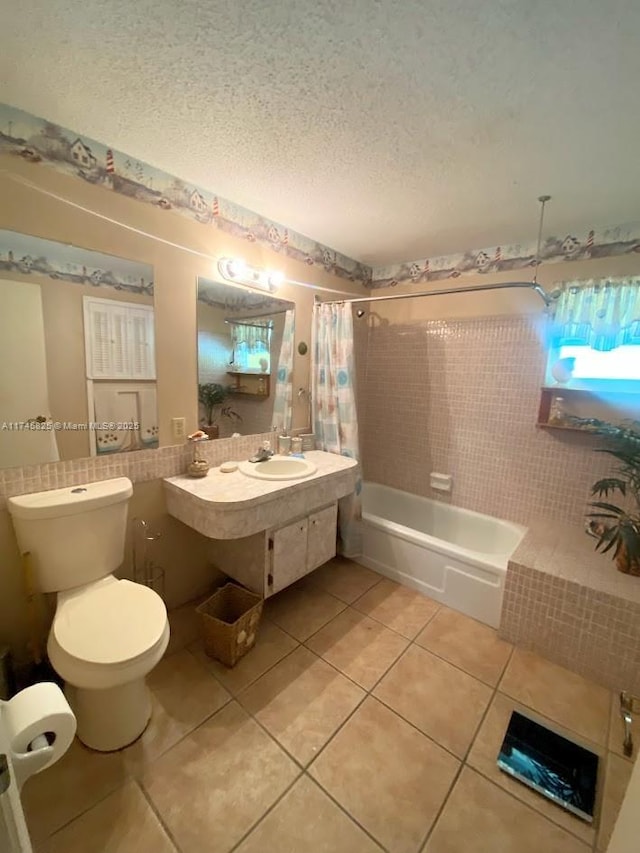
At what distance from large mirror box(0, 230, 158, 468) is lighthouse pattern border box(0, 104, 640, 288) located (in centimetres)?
35

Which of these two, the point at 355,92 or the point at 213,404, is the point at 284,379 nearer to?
the point at 213,404

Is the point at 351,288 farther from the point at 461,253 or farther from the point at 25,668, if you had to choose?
the point at 25,668

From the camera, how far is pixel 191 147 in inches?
58.2

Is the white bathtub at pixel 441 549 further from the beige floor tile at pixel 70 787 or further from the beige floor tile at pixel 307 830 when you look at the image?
the beige floor tile at pixel 70 787

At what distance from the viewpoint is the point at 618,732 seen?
1409mm

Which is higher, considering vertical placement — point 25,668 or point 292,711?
point 25,668

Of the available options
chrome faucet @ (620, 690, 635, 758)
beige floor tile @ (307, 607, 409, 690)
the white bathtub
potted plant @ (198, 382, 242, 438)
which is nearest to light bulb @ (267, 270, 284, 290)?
potted plant @ (198, 382, 242, 438)

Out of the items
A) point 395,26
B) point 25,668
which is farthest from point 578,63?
point 25,668

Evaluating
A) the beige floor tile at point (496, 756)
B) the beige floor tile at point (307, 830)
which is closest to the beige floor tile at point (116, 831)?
the beige floor tile at point (307, 830)

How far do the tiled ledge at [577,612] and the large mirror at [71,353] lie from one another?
209 cm

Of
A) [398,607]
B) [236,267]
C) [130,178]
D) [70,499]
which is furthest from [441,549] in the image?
[130,178]

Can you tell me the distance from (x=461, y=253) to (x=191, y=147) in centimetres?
195

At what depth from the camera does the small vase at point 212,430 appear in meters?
2.00

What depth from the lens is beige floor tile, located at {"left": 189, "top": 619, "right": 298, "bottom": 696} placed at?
1593 mm
